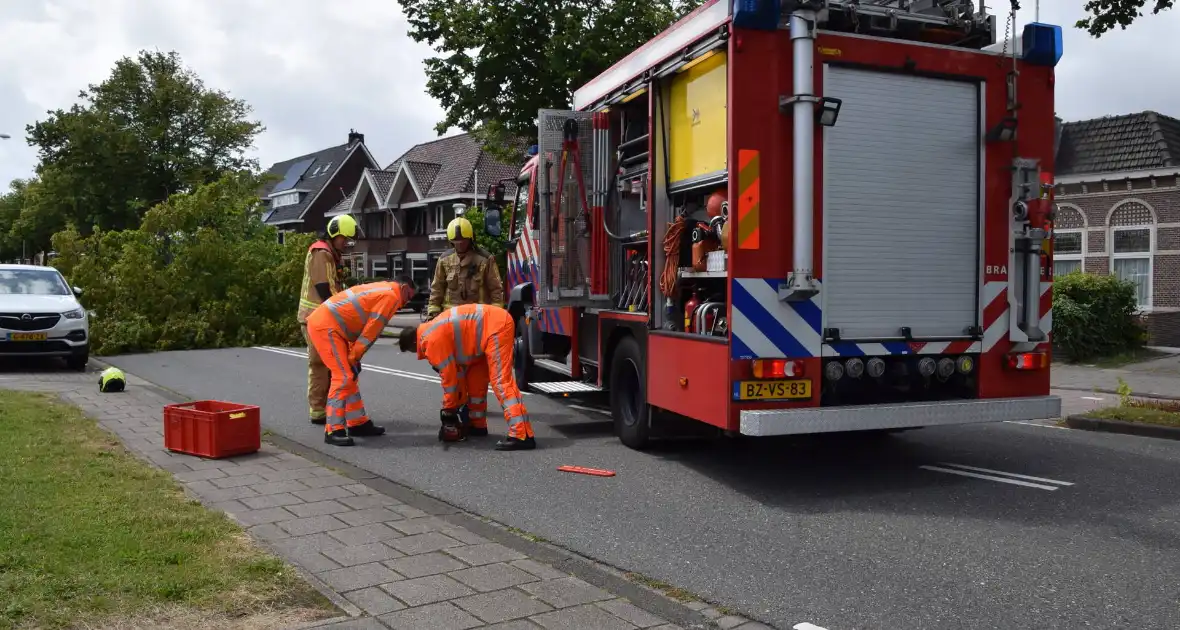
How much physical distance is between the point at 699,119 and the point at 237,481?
163 inches

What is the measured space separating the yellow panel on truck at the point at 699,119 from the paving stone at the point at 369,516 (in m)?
3.12

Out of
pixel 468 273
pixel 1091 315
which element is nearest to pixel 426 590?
pixel 468 273

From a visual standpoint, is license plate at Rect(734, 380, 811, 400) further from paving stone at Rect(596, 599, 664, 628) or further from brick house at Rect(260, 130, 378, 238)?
brick house at Rect(260, 130, 378, 238)

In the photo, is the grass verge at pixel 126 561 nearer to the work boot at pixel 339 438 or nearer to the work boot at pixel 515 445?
the work boot at pixel 339 438

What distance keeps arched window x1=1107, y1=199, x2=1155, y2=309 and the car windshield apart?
21384 millimetres

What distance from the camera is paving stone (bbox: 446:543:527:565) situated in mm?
4868

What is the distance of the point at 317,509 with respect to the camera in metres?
5.93

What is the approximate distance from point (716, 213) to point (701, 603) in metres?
3.12

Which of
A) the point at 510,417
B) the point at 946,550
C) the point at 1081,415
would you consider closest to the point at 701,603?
the point at 946,550

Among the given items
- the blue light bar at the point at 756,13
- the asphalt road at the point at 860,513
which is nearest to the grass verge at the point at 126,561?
the asphalt road at the point at 860,513

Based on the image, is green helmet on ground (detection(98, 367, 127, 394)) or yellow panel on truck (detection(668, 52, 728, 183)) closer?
yellow panel on truck (detection(668, 52, 728, 183))

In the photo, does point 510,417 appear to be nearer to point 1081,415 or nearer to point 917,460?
point 917,460

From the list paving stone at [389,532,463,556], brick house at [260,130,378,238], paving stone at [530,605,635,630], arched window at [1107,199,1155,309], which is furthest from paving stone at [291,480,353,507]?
brick house at [260,130,378,238]

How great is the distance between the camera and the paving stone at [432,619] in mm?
3943
